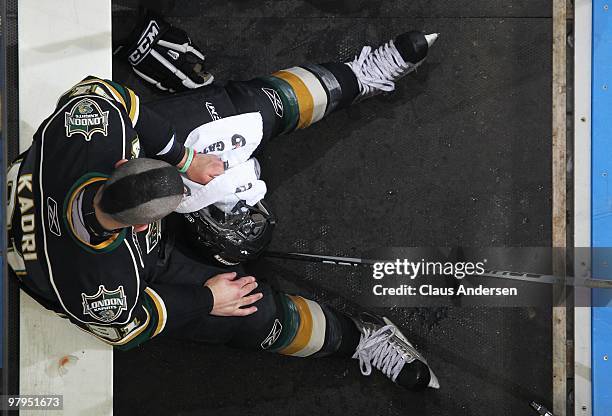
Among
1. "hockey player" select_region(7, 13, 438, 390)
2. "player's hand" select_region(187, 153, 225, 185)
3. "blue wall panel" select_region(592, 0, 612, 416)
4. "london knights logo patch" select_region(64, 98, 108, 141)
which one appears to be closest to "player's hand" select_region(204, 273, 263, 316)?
"hockey player" select_region(7, 13, 438, 390)

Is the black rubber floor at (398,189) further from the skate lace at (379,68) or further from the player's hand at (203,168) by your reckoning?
the player's hand at (203,168)

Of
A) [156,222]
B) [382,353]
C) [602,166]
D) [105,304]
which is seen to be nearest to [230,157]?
[156,222]

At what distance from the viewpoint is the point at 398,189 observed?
234cm

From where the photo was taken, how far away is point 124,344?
169 cm

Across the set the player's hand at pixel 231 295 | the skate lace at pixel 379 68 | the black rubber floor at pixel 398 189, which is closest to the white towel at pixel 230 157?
the player's hand at pixel 231 295

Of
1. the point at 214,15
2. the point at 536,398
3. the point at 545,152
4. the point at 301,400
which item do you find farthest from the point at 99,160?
the point at 536,398

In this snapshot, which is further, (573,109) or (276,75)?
(573,109)

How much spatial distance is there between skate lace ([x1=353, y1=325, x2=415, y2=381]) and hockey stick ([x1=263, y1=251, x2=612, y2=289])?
0.25m

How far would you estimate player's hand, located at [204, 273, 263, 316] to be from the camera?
1896mm

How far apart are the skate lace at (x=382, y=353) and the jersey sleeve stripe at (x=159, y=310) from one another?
2.63 ft

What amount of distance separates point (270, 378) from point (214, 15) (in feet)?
4.33

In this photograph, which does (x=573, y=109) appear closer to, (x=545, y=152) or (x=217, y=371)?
(x=545, y=152)

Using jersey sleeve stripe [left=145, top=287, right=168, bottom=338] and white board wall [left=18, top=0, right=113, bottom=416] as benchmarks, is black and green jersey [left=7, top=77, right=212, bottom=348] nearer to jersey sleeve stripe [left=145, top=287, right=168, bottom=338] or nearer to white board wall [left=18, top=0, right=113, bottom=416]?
jersey sleeve stripe [left=145, top=287, right=168, bottom=338]

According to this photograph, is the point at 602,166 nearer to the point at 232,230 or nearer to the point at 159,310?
the point at 232,230
